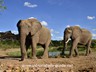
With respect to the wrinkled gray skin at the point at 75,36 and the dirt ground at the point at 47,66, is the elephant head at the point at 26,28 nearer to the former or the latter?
the dirt ground at the point at 47,66

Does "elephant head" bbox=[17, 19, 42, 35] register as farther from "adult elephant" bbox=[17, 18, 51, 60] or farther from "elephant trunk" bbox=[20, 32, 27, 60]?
"elephant trunk" bbox=[20, 32, 27, 60]

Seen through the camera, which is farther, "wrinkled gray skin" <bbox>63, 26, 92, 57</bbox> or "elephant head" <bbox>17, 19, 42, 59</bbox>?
"wrinkled gray skin" <bbox>63, 26, 92, 57</bbox>

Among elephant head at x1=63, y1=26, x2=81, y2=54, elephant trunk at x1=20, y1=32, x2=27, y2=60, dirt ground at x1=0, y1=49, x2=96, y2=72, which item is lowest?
dirt ground at x1=0, y1=49, x2=96, y2=72


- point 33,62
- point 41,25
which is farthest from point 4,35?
point 33,62

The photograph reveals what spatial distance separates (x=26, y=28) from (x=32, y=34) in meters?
0.80

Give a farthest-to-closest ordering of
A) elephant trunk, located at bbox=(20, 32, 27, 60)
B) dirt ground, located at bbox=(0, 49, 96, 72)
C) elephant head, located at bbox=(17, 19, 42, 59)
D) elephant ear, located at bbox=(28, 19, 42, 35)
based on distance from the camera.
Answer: elephant ear, located at bbox=(28, 19, 42, 35), elephant head, located at bbox=(17, 19, 42, 59), elephant trunk, located at bbox=(20, 32, 27, 60), dirt ground, located at bbox=(0, 49, 96, 72)

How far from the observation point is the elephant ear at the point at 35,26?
2122 cm

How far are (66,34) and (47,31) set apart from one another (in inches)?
58.8

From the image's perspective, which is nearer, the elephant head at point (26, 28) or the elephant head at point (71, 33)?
the elephant head at point (26, 28)

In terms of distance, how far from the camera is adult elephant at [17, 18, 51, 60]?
65.9ft

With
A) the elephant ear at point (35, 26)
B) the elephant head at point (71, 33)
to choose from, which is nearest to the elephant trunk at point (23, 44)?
the elephant ear at point (35, 26)

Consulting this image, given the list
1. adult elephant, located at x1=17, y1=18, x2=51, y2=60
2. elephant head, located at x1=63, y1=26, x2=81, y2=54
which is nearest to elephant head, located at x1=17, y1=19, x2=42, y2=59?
adult elephant, located at x1=17, y1=18, x2=51, y2=60

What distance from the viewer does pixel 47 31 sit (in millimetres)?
23906

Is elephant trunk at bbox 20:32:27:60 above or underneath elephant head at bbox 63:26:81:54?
underneath
